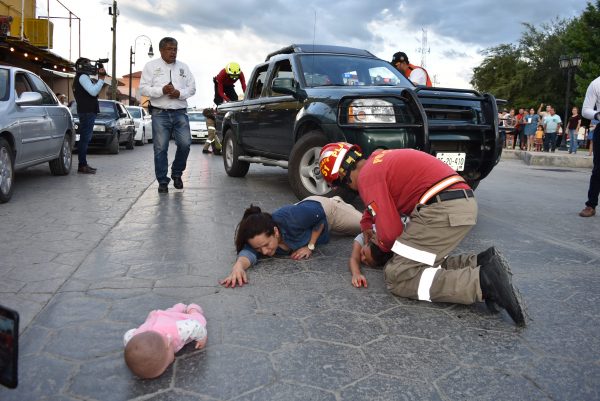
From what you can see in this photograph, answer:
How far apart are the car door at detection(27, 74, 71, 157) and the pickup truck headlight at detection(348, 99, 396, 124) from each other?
15.9ft

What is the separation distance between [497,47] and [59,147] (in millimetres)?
52196

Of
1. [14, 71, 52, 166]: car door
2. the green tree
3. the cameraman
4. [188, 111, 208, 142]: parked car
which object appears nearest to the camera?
[14, 71, 52, 166]: car door

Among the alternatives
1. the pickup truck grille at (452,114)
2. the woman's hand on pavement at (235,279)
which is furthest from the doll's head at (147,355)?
the pickup truck grille at (452,114)

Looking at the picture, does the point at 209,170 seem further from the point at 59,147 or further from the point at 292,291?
the point at 292,291

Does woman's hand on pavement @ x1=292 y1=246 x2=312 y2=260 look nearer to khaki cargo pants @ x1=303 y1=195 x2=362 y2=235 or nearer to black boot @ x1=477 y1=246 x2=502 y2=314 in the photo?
khaki cargo pants @ x1=303 y1=195 x2=362 y2=235

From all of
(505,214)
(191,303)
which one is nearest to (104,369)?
(191,303)

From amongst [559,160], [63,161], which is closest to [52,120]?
[63,161]

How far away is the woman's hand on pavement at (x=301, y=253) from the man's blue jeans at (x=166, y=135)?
11.4 ft

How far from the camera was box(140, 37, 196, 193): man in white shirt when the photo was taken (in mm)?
6938

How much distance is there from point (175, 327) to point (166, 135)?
16.1 feet

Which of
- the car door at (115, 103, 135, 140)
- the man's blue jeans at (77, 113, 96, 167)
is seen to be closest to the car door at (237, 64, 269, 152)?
the man's blue jeans at (77, 113, 96, 167)

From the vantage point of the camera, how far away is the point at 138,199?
6.71 m

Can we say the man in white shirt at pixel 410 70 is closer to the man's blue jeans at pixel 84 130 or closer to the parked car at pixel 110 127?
the man's blue jeans at pixel 84 130

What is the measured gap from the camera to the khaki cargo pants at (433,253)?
10.2 feet
